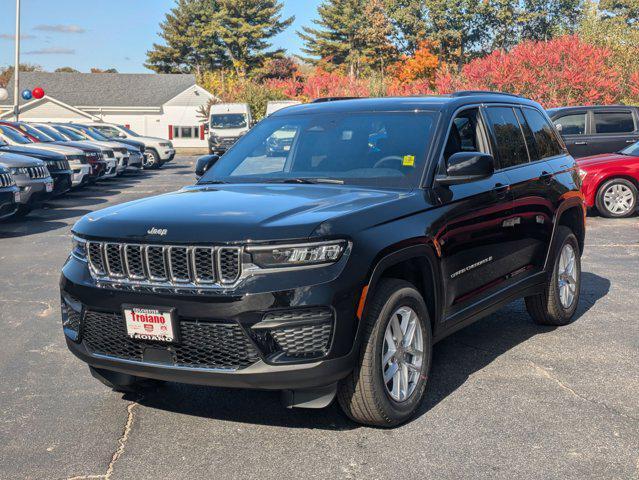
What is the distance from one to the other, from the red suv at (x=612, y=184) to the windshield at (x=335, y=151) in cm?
1004

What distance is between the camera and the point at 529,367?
229 inches

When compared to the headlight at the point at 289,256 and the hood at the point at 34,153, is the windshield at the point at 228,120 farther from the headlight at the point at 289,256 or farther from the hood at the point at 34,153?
the headlight at the point at 289,256

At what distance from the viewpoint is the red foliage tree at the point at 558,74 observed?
34.2m

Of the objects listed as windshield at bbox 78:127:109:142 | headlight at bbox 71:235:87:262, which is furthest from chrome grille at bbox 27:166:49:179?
windshield at bbox 78:127:109:142

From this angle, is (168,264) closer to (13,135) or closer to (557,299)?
(557,299)

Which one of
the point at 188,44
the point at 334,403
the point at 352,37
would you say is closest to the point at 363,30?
the point at 352,37

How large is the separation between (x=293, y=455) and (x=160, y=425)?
2.95ft

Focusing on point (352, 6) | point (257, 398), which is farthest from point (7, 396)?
point (352, 6)

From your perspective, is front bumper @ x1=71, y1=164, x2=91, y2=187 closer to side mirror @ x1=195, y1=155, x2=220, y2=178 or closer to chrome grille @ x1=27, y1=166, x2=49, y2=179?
chrome grille @ x1=27, y1=166, x2=49, y2=179

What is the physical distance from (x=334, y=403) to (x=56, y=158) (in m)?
13.5

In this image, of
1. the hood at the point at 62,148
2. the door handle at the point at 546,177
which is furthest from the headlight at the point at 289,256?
the hood at the point at 62,148

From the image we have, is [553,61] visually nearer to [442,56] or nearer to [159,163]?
[159,163]

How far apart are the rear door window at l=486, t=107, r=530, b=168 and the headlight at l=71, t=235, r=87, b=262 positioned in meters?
3.01

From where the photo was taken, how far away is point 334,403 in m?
5.03
